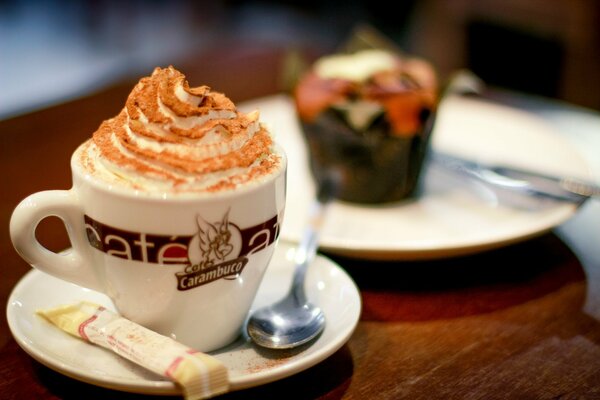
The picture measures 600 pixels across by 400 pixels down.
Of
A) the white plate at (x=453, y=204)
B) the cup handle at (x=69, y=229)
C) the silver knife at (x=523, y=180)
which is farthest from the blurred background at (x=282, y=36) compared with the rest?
the cup handle at (x=69, y=229)

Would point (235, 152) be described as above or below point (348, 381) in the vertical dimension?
above

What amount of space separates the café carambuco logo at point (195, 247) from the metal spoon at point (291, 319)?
7cm

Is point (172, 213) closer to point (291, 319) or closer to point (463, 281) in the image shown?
point (291, 319)

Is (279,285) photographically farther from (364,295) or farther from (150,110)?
(150,110)

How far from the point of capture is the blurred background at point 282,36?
2.55 meters

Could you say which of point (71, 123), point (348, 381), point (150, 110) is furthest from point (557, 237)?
Result: point (71, 123)

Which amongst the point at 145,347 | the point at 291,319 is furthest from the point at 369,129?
the point at 145,347

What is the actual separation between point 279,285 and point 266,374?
199mm

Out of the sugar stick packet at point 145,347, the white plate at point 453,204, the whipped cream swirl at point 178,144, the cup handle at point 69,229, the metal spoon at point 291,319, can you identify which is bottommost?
the white plate at point 453,204

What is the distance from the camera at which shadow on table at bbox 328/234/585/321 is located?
74 cm

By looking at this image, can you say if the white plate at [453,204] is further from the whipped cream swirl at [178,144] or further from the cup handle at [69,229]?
the cup handle at [69,229]

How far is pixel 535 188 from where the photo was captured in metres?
0.94

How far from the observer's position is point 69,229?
609 mm

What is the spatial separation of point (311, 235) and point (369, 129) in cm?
24
